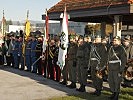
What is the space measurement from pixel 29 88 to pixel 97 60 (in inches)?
107

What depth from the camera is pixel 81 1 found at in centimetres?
1583

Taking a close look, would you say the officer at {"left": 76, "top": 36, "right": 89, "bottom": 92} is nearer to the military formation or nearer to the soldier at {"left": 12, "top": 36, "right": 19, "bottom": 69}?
the military formation

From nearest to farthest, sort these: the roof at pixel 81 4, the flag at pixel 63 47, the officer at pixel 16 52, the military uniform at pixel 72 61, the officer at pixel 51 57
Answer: the military uniform at pixel 72 61 → the flag at pixel 63 47 → the roof at pixel 81 4 → the officer at pixel 51 57 → the officer at pixel 16 52

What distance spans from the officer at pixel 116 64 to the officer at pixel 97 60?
0.54 meters

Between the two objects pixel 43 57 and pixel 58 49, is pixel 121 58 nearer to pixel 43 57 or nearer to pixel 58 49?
pixel 58 49

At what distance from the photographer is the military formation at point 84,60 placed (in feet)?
34.0

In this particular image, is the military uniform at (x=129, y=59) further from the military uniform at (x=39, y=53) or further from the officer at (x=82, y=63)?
the military uniform at (x=39, y=53)

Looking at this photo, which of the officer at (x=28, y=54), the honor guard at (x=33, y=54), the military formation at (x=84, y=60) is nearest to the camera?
the military formation at (x=84, y=60)

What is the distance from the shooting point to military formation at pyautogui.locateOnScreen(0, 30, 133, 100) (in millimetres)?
10367

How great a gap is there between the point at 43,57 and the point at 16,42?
356cm

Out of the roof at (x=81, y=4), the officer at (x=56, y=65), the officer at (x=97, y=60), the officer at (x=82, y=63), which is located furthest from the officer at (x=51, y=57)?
the officer at (x=97, y=60)

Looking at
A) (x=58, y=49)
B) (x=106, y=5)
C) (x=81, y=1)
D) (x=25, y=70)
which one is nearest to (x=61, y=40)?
(x=58, y=49)

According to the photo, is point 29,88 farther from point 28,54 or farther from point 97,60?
point 28,54

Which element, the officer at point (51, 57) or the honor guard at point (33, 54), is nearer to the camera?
the officer at point (51, 57)
